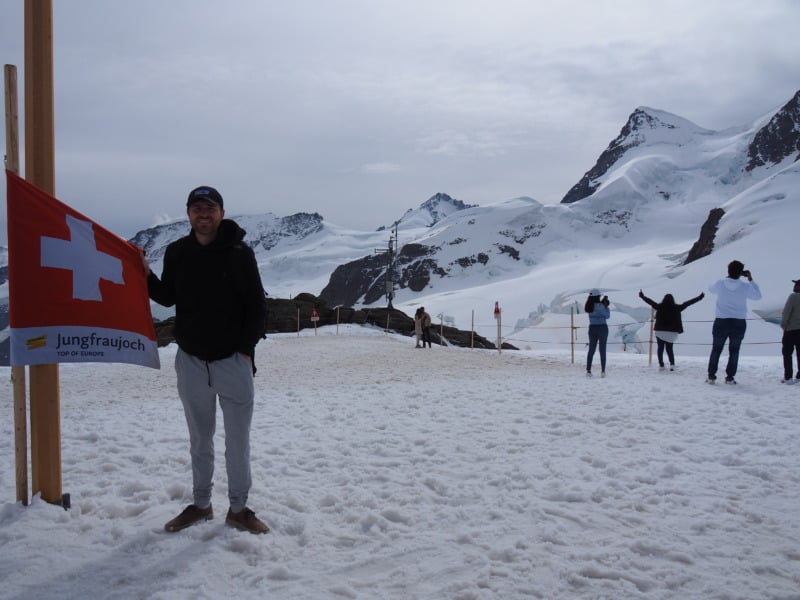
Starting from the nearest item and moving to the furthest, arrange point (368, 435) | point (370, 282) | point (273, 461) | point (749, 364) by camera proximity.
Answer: point (273, 461), point (368, 435), point (749, 364), point (370, 282)

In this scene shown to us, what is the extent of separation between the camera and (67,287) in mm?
3711

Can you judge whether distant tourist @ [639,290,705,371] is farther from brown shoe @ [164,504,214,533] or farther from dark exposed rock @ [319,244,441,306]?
dark exposed rock @ [319,244,441,306]

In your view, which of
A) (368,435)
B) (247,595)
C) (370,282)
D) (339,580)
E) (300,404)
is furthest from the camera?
(370,282)

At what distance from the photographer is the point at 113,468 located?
499cm

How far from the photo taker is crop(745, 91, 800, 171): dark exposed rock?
154 meters

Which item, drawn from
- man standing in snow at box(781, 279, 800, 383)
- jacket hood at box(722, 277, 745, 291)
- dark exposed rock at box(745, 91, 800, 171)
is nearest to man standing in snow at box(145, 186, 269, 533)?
jacket hood at box(722, 277, 745, 291)

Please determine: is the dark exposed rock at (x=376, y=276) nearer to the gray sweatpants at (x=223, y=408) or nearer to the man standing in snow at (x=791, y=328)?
the man standing in snow at (x=791, y=328)

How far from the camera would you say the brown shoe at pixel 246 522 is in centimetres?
363

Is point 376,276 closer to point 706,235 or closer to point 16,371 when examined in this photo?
point 706,235

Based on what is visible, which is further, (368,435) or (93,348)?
(368,435)

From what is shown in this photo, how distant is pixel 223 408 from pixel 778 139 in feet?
625

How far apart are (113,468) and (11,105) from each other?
295 centimetres

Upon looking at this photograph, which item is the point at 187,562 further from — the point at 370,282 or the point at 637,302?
the point at 370,282

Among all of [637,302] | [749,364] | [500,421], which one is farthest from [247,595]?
[637,302]
